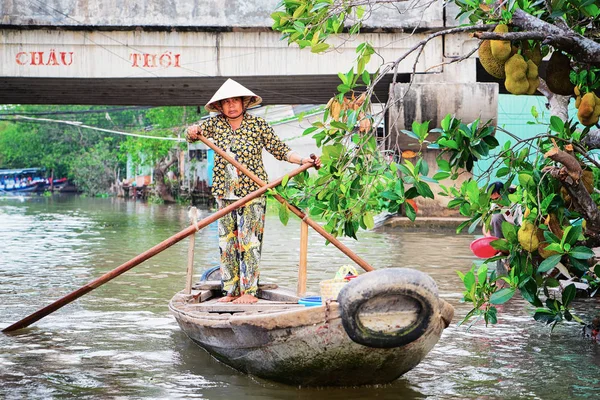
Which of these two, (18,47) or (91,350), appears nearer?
(91,350)

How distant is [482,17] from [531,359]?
238 cm

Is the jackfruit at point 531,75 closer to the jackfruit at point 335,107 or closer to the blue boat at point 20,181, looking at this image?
the jackfruit at point 335,107

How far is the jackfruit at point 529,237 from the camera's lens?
220 inches

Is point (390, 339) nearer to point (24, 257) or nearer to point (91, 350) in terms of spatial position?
point (91, 350)

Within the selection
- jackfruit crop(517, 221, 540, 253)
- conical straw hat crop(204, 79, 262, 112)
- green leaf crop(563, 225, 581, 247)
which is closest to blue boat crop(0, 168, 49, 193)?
conical straw hat crop(204, 79, 262, 112)

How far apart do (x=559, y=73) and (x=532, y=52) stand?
17.6 inches

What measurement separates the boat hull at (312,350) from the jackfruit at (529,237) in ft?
2.48

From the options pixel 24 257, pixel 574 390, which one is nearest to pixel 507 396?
pixel 574 390

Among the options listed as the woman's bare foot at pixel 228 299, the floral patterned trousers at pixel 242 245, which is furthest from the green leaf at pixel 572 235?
the woman's bare foot at pixel 228 299

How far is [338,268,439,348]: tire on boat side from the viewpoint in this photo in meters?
4.77

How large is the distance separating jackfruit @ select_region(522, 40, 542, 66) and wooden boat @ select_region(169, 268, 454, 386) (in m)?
1.36

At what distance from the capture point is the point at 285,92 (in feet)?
69.8

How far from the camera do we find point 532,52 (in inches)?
205

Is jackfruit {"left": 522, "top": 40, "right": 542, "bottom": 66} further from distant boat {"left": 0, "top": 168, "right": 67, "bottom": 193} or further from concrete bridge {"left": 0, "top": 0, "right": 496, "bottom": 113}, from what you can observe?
distant boat {"left": 0, "top": 168, "right": 67, "bottom": 193}
